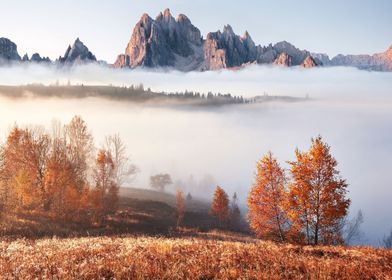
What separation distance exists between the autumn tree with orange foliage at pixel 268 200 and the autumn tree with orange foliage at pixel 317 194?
434 centimetres

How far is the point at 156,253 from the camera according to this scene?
12172 millimetres

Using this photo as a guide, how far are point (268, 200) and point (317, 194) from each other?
20.7 feet

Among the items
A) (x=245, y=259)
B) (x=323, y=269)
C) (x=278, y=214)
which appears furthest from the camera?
(x=278, y=214)

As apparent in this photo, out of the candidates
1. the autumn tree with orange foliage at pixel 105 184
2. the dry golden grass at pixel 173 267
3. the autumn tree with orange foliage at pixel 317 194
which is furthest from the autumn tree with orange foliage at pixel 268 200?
the dry golden grass at pixel 173 267

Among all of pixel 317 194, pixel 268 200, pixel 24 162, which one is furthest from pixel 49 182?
pixel 317 194

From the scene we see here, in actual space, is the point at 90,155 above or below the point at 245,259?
below

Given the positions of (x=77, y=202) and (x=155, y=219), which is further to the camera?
(x=155, y=219)

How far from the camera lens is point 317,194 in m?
31.5

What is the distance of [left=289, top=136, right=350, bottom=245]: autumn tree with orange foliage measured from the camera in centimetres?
3119

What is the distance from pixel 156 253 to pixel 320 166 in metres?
23.4

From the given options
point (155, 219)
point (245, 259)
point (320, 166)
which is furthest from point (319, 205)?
point (155, 219)

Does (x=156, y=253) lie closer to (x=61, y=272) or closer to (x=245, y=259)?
(x=245, y=259)

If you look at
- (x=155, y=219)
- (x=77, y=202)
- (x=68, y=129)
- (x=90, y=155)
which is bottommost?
(x=155, y=219)

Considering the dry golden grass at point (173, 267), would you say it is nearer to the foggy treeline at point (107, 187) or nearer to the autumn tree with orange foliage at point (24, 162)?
the foggy treeline at point (107, 187)
